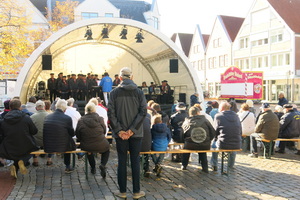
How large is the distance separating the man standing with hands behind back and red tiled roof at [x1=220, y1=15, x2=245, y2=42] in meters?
43.0


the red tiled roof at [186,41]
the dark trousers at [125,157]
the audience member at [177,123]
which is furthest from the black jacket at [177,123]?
the red tiled roof at [186,41]

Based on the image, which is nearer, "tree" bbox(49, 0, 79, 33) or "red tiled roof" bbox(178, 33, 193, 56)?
"tree" bbox(49, 0, 79, 33)

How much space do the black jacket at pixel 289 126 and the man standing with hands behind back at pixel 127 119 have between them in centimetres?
548

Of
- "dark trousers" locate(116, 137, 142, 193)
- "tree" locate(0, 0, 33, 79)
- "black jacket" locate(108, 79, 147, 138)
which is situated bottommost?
"dark trousers" locate(116, 137, 142, 193)

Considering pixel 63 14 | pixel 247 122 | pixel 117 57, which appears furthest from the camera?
pixel 63 14

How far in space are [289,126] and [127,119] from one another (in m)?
5.79

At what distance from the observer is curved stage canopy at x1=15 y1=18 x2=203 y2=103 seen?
1664 centimetres

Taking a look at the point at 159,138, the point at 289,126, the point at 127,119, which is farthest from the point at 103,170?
the point at 289,126

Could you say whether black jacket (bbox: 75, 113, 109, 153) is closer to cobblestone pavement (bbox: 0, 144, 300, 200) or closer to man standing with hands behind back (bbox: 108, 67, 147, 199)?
cobblestone pavement (bbox: 0, 144, 300, 200)

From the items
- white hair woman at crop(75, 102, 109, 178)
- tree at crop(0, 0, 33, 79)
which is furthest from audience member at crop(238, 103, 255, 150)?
tree at crop(0, 0, 33, 79)

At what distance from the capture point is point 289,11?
127 feet

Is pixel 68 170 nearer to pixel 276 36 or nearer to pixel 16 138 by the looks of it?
pixel 16 138

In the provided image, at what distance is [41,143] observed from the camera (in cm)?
748

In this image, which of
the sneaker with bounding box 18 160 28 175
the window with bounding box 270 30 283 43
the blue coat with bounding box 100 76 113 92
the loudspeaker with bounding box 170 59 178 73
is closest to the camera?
the sneaker with bounding box 18 160 28 175
